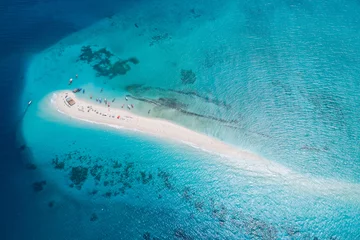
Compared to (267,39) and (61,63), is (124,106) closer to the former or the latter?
(61,63)

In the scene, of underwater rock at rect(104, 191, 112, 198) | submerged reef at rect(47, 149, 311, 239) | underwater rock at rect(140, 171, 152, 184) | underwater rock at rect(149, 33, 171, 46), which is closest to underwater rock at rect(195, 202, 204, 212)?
submerged reef at rect(47, 149, 311, 239)

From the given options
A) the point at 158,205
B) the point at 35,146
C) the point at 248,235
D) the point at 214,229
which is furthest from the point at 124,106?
the point at 248,235

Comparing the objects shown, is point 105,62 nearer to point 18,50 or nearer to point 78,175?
point 18,50

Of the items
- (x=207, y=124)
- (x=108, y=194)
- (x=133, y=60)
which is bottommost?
(x=108, y=194)

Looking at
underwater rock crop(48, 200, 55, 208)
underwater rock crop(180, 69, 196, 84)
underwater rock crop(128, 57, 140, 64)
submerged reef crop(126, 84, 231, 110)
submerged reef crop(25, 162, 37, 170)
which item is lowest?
underwater rock crop(48, 200, 55, 208)

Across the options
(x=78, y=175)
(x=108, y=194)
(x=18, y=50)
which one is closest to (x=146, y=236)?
(x=108, y=194)

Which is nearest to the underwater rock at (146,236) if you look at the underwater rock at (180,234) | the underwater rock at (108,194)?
the underwater rock at (180,234)

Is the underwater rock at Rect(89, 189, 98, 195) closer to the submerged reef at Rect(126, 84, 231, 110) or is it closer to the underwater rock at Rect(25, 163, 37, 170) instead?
the underwater rock at Rect(25, 163, 37, 170)
